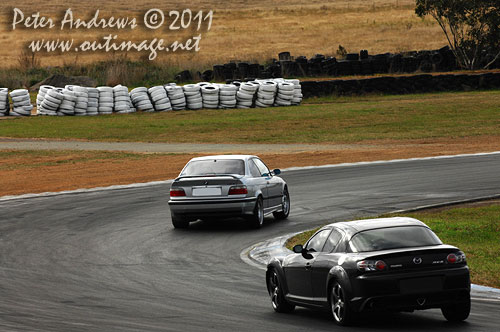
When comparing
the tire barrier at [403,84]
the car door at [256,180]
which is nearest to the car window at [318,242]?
the car door at [256,180]

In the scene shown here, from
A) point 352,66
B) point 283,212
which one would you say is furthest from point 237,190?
point 352,66

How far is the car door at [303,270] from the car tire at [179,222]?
754 centimetres

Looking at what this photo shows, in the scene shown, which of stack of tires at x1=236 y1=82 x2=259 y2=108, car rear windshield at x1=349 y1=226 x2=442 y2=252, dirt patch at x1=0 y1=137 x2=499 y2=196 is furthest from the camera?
stack of tires at x1=236 y1=82 x2=259 y2=108

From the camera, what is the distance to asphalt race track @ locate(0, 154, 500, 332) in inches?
387

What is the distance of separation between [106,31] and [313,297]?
94.7m

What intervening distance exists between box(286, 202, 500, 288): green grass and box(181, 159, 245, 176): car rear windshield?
2081 millimetres

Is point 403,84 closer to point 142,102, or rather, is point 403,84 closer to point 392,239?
point 142,102

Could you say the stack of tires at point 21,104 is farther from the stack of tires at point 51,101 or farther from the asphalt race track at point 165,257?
the asphalt race track at point 165,257

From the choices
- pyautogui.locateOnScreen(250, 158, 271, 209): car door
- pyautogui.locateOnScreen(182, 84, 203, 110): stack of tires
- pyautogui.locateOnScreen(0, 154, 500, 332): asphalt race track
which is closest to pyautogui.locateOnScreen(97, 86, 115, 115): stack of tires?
pyautogui.locateOnScreen(182, 84, 203, 110): stack of tires

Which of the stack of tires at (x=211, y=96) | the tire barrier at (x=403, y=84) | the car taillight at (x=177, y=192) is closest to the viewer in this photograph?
the car taillight at (x=177, y=192)

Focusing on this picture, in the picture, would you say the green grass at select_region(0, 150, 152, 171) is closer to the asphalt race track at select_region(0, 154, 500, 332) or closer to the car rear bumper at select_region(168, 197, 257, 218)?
the asphalt race track at select_region(0, 154, 500, 332)

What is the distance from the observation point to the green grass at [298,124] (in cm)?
3962

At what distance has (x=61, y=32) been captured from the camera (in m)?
97.4

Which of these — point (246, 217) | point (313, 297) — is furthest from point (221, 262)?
point (313, 297)
